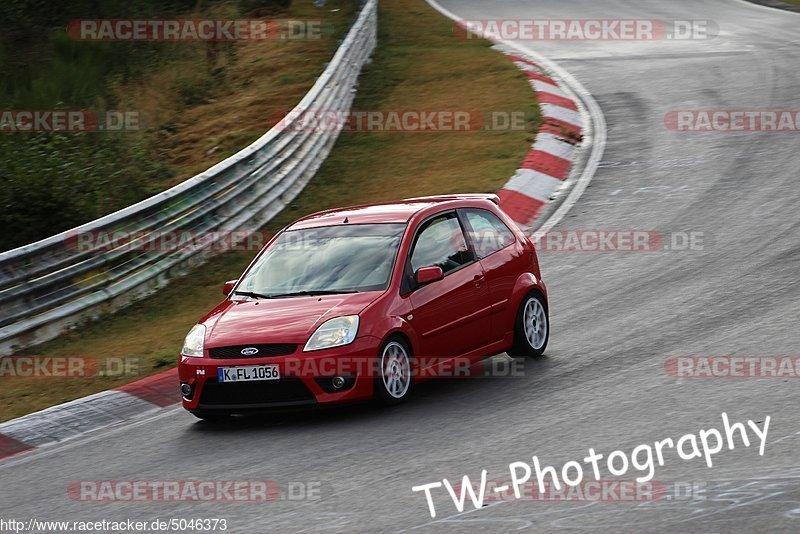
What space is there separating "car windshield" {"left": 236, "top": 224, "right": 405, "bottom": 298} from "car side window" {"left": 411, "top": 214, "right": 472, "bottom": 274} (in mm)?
195

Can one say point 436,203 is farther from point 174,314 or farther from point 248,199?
point 248,199

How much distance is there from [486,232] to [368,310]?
187 cm

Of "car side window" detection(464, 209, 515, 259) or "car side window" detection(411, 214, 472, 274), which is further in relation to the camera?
"car side window" detection(464, 209, 515, 259)

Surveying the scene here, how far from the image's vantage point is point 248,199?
49.7 feet

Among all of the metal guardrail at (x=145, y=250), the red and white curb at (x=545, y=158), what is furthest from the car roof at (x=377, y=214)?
the red and white curb at (x=545, y=158)

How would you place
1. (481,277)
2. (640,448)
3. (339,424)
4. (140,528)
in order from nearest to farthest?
(140,528) < (640,448) < (339,424) < (481,277)

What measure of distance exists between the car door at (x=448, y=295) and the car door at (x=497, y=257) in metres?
0.09

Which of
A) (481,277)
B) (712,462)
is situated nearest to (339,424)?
(481,277)

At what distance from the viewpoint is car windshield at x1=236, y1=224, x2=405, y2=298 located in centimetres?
905

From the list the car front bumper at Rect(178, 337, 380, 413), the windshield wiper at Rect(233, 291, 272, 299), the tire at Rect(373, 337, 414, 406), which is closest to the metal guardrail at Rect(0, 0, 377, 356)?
the windshield wiper at Rect(233, 291, 272, 299)

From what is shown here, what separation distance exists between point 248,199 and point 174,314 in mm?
2944

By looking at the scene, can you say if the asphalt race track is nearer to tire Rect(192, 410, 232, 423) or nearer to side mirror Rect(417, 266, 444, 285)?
tire Rect(192, 410, 232, 423)

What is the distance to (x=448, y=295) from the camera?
9242mm

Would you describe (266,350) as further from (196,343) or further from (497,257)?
(497,257)
